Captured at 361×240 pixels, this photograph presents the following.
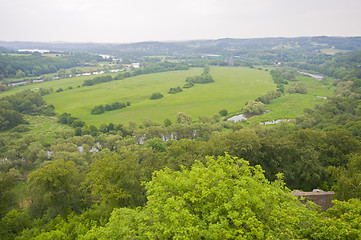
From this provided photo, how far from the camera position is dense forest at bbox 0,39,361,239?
14.2 meters

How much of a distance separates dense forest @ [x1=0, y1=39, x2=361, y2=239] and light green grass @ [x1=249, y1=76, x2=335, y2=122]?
Result: 15.5 m

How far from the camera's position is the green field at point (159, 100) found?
296 ft

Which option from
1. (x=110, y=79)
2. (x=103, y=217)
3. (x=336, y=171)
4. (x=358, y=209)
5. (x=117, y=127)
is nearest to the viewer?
(x=358, y=209)

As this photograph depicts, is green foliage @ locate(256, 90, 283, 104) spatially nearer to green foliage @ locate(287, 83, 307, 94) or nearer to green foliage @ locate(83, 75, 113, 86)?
green foliage @ locate(287, 83, 307, 94)

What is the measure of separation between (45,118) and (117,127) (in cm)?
3721

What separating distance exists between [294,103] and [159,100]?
60.1m

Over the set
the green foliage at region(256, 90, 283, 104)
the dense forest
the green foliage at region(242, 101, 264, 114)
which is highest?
the dense forest

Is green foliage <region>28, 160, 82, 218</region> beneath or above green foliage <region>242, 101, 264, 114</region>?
above

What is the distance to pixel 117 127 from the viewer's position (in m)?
69.9

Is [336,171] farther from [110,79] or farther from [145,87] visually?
[110,79]

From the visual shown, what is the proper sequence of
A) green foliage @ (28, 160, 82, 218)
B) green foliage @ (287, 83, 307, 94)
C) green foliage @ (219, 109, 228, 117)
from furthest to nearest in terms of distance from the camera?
green foliage @ (287, 83, 307, 94)
green foliage @ (219, 109, 228, 117)
green foliage @ (28, 160, 82, 218)

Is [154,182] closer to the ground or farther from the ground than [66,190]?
Result: farther from the ground

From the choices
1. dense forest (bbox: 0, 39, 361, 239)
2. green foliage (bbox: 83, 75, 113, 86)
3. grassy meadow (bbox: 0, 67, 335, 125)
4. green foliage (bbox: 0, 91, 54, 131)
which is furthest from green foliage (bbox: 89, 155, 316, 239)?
green foliage (bbox: 83, 75, 113, 86)

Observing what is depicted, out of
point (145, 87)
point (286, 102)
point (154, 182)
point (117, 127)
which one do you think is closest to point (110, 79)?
point (145, 87)
